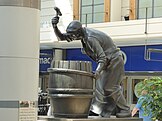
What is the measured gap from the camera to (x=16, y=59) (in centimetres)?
612

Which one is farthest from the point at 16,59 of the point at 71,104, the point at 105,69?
the point at 105,69

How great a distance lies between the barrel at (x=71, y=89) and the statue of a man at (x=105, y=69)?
0.35 metres

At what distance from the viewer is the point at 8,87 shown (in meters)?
6.12

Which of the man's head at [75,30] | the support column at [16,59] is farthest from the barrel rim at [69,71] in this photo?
the man's head at [75,30]

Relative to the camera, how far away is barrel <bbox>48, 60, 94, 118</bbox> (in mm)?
6570

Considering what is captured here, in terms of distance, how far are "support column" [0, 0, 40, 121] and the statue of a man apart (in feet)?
3.05

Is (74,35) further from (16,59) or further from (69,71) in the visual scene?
(16,59)

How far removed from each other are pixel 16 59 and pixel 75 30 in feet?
3.77

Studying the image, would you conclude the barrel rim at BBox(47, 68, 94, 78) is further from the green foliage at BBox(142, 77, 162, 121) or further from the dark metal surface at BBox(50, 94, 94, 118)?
the green foliage at BBox(142, 77, 162, 121)

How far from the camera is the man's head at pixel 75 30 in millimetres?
6949

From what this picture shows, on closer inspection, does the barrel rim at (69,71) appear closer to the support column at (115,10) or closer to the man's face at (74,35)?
the man's face at (74,35)

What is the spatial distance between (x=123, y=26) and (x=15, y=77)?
523 inches

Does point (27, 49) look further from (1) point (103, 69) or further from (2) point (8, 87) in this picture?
(1) point (103, 69)

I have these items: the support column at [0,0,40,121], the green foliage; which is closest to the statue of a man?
the green foliage
